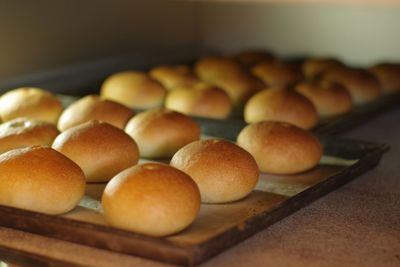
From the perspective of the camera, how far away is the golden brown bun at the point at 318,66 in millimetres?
2643

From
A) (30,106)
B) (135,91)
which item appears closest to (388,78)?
(135,91)

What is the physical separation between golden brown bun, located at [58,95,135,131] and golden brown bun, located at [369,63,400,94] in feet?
3.20

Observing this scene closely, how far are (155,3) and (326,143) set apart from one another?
1233mm

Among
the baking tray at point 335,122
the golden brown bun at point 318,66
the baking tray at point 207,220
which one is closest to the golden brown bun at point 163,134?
the baking tray at point 335,122

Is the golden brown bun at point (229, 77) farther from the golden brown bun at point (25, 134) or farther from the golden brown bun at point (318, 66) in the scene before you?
Answer: the golden brown bun at point (25, 134)

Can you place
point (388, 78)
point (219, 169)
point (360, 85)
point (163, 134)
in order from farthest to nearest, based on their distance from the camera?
point (388, 78) < point (360, 85) < point (163, 134) < point (219, 169)

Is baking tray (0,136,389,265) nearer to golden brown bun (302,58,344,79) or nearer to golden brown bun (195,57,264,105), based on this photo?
golden brown bun (195,57,264,105)

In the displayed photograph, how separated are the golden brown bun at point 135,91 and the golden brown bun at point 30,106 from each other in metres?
0.31

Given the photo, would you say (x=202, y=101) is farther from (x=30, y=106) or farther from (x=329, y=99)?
(x=30, y=106)

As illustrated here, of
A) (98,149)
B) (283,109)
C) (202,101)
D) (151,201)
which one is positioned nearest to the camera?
(151,201)

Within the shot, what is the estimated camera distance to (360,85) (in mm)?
2414

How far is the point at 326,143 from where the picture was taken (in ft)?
5.94

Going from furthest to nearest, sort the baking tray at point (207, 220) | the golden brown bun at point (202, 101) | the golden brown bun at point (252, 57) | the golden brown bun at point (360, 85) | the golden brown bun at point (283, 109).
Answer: the golden brown bun at point (252, 57)
the golden brown bun at point (360, 85)
the golden brown bun at point (202, 101)
the golden brown bun at point (283, 109)
the baking tray at point (207, 220)

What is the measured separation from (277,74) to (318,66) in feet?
0.67
